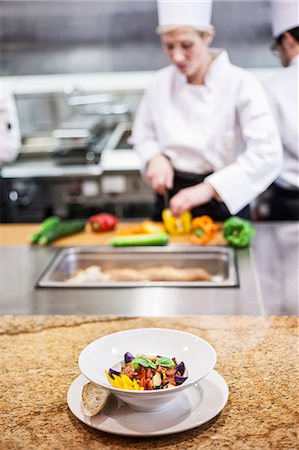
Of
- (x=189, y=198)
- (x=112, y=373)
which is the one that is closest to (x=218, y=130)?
(x=189, y=198)

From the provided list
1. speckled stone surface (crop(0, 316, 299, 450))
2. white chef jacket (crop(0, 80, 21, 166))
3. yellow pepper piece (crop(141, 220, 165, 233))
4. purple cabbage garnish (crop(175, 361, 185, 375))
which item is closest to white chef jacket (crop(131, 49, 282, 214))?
yellow pepper piece (crop(141, 220, 165, 233))

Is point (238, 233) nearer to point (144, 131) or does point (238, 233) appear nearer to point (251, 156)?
point (251, 156)

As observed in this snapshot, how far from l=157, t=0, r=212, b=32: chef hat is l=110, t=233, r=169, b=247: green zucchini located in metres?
0.68

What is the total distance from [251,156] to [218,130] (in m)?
0.19

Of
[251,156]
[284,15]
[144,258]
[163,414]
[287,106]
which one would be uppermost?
[284,15]

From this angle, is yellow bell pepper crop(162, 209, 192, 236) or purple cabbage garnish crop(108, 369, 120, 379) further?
yellow bell pepper crop(162, 209, 192, 236)

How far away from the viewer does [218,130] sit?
218 centimetres

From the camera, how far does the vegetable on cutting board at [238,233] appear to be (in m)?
1.90

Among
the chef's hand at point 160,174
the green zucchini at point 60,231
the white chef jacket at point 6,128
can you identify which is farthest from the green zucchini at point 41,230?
the white chef jacket at point 6,128

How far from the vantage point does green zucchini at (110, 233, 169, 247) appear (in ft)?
6.43

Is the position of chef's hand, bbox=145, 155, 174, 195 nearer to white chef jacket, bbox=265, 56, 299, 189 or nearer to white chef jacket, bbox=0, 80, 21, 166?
white chef jacket, bbox=265, 56, 299, 189

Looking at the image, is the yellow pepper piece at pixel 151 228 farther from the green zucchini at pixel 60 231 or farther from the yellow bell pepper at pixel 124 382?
the yellow bell pepper at pixel 124 382

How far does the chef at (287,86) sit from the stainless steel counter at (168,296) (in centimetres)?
49

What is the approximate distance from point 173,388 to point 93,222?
1.27m
